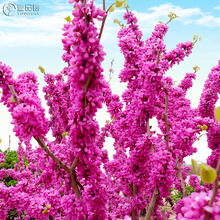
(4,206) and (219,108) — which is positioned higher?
(4,206)

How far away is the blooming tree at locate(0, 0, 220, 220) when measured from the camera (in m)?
2.12

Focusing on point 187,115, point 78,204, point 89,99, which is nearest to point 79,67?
point 89,99

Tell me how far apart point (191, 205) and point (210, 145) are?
14.6 feet


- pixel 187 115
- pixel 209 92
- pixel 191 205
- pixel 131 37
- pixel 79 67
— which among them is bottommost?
pixel 191 205

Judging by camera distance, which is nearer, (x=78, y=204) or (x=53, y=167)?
(x=78, y=204)

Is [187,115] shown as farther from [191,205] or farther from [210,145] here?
[191,205]

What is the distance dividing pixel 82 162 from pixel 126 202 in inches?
84.3

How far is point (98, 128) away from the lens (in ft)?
7.61

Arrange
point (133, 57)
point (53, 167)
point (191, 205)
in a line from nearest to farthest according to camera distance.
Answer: point (191, 205)
point (53, 167)
point (133, 57)

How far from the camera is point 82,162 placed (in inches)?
103

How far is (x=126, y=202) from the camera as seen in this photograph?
4316 millimetres

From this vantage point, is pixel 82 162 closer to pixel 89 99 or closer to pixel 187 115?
pixel 89 99

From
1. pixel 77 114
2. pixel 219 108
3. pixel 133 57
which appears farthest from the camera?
pixel 133 57

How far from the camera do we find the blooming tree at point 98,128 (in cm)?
212
